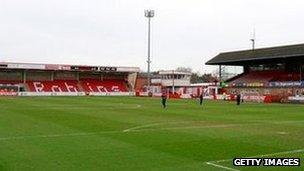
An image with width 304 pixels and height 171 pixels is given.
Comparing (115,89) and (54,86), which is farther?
(115,89)

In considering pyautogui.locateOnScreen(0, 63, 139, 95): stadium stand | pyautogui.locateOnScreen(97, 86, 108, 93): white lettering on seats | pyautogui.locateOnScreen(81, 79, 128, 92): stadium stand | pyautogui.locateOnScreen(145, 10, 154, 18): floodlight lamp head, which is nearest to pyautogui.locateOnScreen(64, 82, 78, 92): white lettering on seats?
pyautogui.locateOnScreen(0, 63, 139, 95): stadium stand

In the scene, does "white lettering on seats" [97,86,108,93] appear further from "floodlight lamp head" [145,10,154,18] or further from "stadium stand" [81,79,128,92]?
"floodlight lamp head" [145,10,154,18]

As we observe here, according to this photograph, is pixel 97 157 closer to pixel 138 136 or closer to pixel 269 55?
pixel 138 136

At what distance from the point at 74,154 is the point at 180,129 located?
8777 millimetres

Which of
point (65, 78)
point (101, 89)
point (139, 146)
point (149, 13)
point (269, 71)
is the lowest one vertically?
point (139, 146)

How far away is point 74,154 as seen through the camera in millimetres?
14828

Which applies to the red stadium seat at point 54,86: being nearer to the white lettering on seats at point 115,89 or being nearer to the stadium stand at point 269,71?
the white lettering on seats at point 115,89

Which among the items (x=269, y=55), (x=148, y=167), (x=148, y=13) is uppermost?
(x=148, y=13)

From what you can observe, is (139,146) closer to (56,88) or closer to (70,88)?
(56,88)

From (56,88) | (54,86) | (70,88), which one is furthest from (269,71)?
(54,86)

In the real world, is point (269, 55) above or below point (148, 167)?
above

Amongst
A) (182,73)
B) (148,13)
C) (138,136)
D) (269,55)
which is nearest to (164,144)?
(138,136)

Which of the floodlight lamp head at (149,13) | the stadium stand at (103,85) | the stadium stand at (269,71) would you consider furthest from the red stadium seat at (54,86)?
the stadium stand at (269,71)

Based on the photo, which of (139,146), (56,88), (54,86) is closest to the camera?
(139,146)
